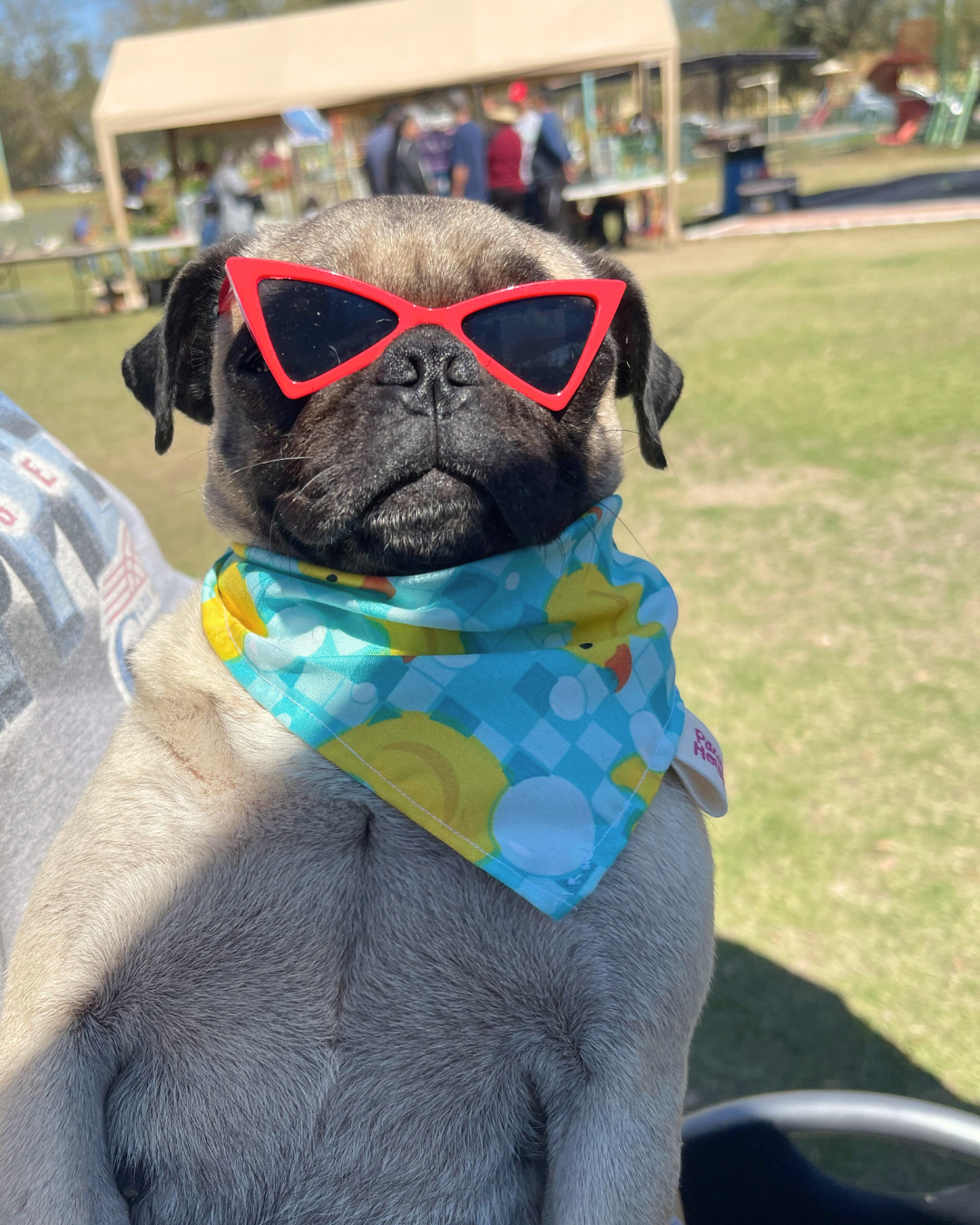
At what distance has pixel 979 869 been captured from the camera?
352cm

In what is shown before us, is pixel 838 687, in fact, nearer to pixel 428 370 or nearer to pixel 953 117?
pixel 428 370

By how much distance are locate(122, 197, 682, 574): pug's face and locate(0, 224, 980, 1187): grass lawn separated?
1.69m

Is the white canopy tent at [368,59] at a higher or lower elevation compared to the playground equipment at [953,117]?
higher

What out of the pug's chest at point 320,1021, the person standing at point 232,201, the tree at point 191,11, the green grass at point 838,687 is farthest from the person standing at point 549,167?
the tree at point 191,11

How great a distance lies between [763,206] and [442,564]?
81.0ft

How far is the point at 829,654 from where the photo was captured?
4.99 m

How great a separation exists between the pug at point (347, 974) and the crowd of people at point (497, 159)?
14843 millimetres

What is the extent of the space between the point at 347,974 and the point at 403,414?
109cm

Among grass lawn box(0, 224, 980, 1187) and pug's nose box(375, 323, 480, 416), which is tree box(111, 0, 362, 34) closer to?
grass lawn box(0, 224, 980, 1187)

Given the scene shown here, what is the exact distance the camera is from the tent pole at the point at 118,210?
63.5 ft

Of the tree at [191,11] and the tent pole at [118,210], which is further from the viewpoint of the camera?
the tree at [191,11]

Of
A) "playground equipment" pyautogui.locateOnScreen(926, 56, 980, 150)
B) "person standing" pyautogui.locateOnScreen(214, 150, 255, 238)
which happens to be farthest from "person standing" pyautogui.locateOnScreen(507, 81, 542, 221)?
"playground equipment" pyautogui.locateOnScreen(926, 56, 980, 150)

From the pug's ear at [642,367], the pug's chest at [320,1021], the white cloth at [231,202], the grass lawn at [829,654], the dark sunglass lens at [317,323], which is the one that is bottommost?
the white cloth at [231,202]

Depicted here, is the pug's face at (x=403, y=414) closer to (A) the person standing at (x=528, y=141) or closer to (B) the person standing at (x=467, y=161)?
(B) the person standing at (x=467, y=161)
